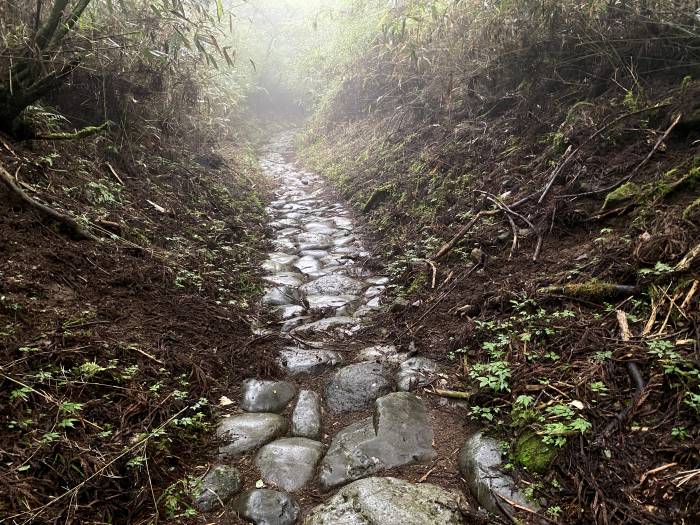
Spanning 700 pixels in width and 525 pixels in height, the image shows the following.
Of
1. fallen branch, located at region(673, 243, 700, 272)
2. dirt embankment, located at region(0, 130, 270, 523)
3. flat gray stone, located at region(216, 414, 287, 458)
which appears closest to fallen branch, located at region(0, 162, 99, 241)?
dirt embankment, located at region(0, 130, 270, 523)

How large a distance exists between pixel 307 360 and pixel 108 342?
1.51m

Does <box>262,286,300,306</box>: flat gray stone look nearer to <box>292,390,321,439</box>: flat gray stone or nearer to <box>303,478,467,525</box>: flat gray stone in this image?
<box>292,390,321,439</box>: flat gray stone

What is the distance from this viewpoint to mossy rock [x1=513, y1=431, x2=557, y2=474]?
2191 mm

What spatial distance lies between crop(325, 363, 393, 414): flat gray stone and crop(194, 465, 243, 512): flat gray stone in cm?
89

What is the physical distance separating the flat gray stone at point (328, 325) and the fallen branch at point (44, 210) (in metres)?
2.05

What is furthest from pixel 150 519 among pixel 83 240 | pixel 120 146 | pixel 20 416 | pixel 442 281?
Answer: pixel 120 146

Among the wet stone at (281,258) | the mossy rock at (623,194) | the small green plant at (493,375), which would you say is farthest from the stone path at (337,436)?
the mossy rock at (623,194)

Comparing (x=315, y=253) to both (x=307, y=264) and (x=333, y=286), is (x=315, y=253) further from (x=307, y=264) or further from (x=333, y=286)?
(x=333, y=286)

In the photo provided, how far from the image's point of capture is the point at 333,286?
17.0ft

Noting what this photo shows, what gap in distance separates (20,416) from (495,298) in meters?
3.15

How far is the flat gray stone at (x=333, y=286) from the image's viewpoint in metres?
5.07

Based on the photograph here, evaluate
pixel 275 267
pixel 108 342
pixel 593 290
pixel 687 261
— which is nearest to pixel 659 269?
pixel 687 261

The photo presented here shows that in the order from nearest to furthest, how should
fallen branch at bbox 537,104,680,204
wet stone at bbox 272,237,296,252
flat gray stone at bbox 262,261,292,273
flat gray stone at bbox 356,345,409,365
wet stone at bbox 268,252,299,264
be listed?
flat gray stone at bbox 356,345,409,365 < fallen branch at bbox 537,104,680,204 < flat gray stone at bbox 262,261,292,273 < wet stone at bbox 268,252,299,264 < wet stone at bbox 272,237,296,252

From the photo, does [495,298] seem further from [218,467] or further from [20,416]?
[20,416]
